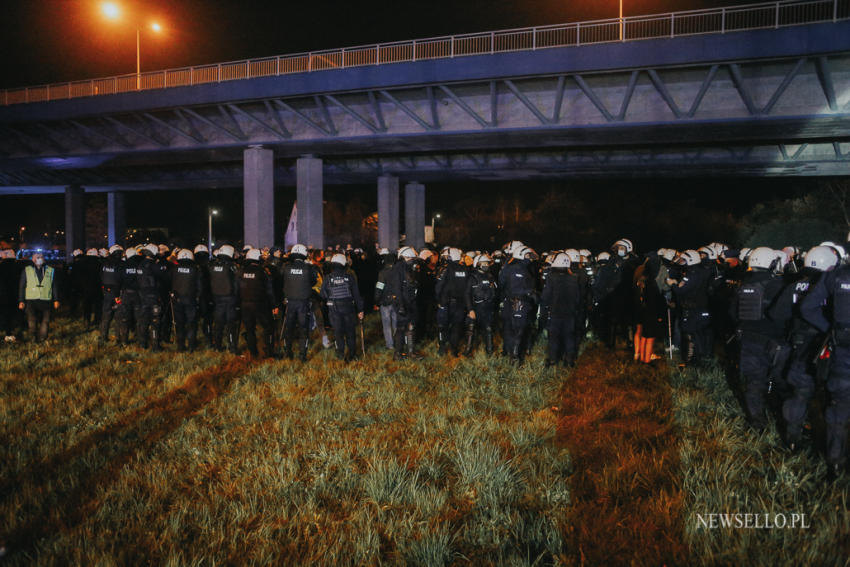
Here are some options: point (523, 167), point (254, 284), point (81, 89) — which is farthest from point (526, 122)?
point (81, 89)

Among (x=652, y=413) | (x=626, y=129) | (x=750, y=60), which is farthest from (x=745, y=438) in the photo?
(x=626, y=129)

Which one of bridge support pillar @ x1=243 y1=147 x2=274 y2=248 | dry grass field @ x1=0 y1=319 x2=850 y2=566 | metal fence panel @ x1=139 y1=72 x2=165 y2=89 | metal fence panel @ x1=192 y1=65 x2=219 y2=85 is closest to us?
dry grass field @ x1=0 y1=319 x2=850 y2=566

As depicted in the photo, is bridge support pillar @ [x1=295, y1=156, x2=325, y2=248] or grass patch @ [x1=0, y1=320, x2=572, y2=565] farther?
bridge support pillar @ [x1=295, y1=156, x2=325, y2=248]

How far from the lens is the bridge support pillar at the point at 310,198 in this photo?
26016 millimetres

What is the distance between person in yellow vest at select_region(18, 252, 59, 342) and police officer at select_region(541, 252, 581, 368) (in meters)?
10.2

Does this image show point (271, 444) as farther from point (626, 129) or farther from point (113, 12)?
point (113, 12)

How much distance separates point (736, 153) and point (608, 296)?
65.8ft

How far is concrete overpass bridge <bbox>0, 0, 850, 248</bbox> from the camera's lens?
16.2 meters

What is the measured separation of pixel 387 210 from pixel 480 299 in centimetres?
2532

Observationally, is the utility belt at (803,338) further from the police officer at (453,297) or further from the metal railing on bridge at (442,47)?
the metal railing on bridge at (442,47)

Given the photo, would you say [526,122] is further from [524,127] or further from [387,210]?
[387,210]

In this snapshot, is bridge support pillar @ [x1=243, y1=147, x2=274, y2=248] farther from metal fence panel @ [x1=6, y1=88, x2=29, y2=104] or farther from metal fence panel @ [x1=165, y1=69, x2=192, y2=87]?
metal fence panel @ [x1=6, y1=88, x2=29, y2=104]

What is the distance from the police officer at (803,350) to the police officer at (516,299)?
426 centimetres

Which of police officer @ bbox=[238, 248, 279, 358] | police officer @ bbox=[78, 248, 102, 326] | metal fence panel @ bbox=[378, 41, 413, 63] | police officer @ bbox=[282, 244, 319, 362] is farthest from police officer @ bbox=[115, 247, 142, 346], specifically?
metal fence panel @ bbox=[378, 41, 413, 63]
